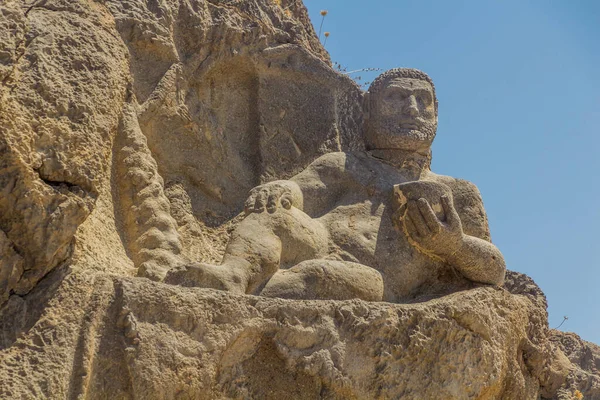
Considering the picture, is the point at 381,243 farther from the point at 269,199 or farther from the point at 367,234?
the point at 269,199

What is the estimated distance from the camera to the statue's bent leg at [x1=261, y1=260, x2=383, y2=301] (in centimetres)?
524

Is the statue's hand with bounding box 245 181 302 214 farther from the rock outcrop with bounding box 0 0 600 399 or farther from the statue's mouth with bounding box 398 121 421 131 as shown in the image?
the statue's mouth with bounding box 398 121 421 131

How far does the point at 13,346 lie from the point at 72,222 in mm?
628

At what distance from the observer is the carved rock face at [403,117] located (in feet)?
20.6

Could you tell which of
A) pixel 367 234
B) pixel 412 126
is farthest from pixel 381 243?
pixel 412 126

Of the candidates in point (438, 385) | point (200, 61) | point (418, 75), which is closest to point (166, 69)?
point (200, 61)

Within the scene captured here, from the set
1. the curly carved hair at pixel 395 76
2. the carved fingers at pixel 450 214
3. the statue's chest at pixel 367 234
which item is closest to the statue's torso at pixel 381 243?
the statue's chest at pixel 367 234

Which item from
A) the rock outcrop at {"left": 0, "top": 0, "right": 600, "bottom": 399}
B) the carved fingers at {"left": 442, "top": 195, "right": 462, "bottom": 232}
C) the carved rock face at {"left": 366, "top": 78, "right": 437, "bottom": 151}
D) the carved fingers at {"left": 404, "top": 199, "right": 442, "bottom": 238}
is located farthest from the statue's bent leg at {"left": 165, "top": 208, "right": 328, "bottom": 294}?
the carved rock face at {"left": 366, "top": 78, "right": 437, "bottom": 151}

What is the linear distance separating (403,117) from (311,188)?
72 centimetres

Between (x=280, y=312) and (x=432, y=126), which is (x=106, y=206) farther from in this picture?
(x=432, y=126)

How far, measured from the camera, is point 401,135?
20.5 feet

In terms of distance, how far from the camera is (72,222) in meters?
4.74

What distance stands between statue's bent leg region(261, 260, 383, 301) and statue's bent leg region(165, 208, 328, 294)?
0.29 feet

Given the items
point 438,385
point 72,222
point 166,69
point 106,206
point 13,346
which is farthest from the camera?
point 166,69
